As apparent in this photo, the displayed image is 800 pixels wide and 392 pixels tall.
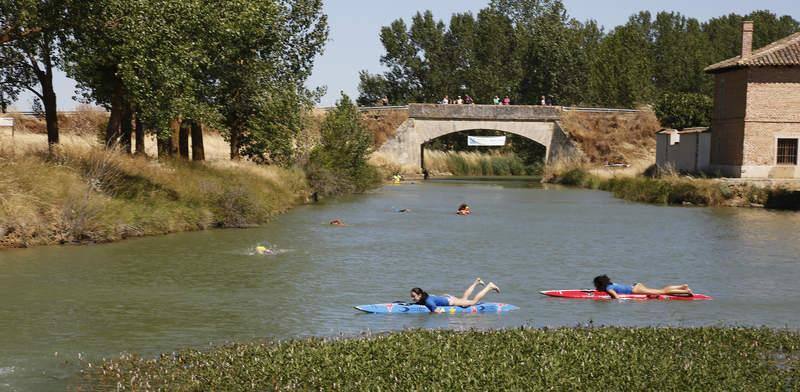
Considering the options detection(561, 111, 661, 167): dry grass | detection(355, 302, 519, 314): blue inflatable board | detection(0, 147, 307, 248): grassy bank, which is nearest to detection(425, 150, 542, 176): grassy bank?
detection(561, 111, 661, 167): dry grass

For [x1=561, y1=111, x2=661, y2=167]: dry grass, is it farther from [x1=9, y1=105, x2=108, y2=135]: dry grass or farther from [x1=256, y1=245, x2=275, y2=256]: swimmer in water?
Answer: [x1=256, y1=245, x2=275, y2=256]: swimmer in water

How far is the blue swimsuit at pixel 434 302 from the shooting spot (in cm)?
1800

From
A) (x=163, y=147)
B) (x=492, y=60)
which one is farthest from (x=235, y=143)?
(x=492, y=60)

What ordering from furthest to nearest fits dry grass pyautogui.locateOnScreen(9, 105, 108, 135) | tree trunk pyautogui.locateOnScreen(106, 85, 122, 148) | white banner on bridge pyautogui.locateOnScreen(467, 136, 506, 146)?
1. white banner on bridge pyautogui.locateOnScreen(467, 136, 506, 146)
2. dry grass pyautogui.locateOnScreen(9, 105, 108, 135)
3. tree trunk pyautogui.locateOnScreen(106, 85, 122, 148)

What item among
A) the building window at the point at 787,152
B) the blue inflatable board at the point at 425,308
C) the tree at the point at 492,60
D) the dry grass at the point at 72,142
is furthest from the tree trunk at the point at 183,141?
the tree at the point at 492,60

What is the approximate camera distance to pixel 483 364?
12.5m

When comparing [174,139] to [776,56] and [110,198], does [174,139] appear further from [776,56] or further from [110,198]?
[776,56]

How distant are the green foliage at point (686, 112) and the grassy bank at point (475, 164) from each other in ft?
47.2

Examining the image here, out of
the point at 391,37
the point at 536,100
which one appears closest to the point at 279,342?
the point at 536,100

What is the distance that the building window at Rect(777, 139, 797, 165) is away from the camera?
2003 inches

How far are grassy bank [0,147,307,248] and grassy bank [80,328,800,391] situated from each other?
13.4m

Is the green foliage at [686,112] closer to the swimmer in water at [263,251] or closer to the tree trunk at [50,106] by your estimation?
the tree trunk at [50,106]

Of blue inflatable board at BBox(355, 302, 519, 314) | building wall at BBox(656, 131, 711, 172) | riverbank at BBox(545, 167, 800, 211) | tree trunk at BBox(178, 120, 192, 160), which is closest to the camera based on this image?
blue inflatable board at BBox(355, 302, 519, 314)

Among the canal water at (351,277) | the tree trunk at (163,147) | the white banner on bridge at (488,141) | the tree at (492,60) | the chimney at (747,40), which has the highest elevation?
the tree at (492,60)
